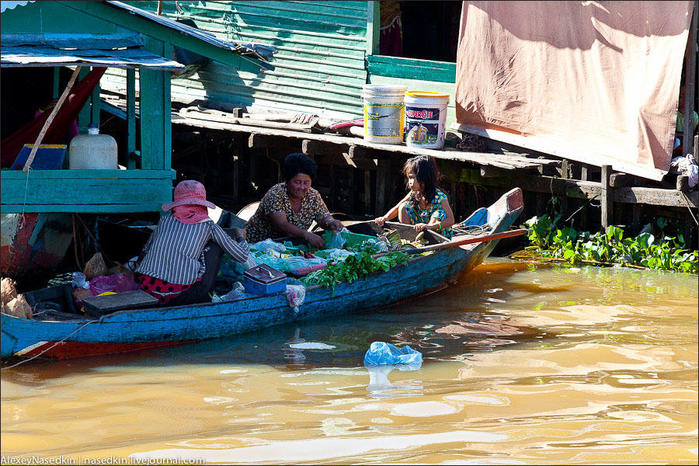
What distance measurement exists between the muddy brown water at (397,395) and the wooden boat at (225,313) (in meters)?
0.13

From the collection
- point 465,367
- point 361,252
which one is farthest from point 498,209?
point 465,367

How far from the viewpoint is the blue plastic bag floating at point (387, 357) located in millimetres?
6719

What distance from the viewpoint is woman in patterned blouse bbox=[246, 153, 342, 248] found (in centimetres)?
848

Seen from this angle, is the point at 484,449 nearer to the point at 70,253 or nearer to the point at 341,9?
the point at 70,253

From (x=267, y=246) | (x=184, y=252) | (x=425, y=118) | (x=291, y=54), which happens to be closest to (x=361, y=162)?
(x=425, y=118)

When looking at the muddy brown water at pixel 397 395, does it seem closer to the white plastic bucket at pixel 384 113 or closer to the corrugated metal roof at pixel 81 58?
the corrugated metal roof at pixel 81 58

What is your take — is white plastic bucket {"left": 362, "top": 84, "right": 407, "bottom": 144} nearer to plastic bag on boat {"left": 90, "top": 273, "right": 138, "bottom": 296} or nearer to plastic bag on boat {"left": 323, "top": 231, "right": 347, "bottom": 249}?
plastic bag on boat {"left": 323, "top": 231, "right": 347, "bottom": 249}

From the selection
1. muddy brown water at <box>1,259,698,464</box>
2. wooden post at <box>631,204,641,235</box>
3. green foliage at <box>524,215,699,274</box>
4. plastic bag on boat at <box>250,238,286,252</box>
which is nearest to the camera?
muddy brown water at <box>1,259,698,464</box>

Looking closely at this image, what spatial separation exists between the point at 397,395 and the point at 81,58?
140 inches

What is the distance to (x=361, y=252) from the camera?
26.6 feet

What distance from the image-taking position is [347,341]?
7473mm

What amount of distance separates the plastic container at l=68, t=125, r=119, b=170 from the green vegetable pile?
199 cm

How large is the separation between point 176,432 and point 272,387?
1.01 meters

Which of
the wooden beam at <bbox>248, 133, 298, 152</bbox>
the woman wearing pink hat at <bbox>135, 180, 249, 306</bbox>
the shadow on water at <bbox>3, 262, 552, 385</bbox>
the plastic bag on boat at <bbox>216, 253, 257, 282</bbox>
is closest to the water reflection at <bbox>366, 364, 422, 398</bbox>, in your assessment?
the shadow on water at <bbox>3, 262, 552, 385</bbox>
